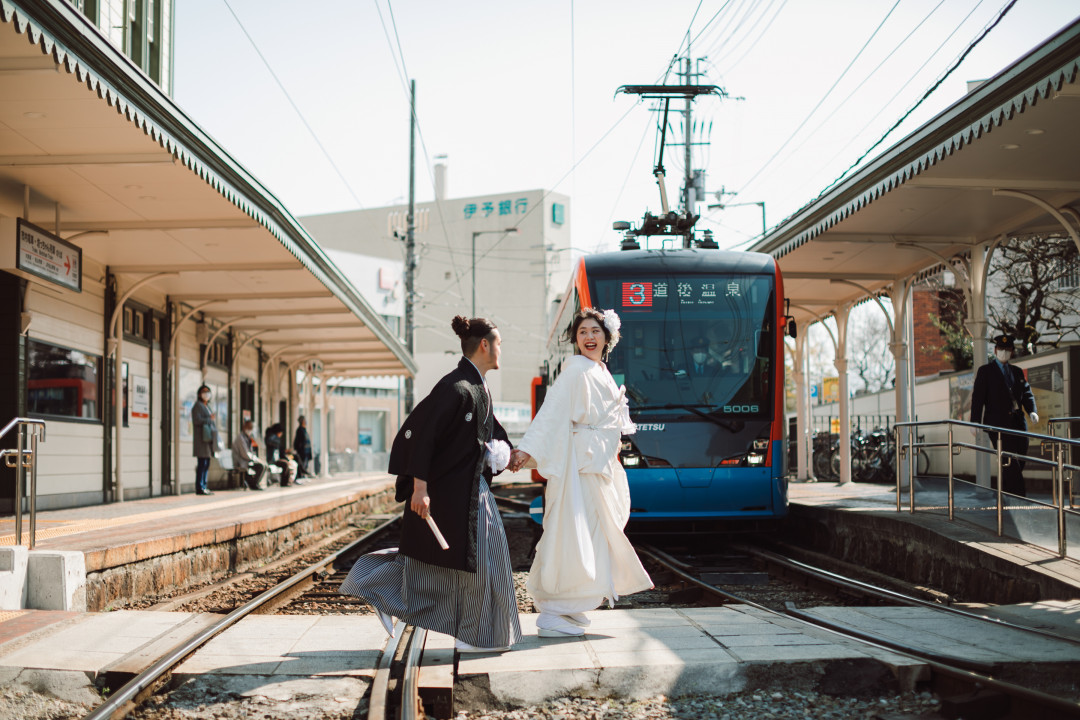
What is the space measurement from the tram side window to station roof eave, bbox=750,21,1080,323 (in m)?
9.80

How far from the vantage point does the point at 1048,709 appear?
4.14 m

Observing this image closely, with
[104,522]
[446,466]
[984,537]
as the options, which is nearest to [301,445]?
[104,522]

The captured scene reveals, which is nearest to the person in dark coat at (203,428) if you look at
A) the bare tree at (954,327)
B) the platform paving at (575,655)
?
the platform paving at (575,655)

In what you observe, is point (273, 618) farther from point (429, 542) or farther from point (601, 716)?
point (601, 716)

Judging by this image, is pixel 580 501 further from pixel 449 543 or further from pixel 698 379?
pixel 698 379

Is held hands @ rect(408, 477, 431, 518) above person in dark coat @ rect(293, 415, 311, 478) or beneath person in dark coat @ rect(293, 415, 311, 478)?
above

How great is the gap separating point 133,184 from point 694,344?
6.14 meters

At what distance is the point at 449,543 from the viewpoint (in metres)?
5.00

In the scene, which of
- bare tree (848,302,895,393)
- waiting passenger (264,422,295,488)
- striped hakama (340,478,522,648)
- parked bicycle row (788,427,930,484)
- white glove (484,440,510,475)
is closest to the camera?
striped hakama (340,478,522,648)

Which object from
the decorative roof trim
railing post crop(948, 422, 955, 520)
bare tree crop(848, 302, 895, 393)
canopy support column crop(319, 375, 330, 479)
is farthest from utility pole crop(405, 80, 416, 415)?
bare tree crop(848, 302, 895, 393)

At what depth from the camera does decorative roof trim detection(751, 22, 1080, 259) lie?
287 inches

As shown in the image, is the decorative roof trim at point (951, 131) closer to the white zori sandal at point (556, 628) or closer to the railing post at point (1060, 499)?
the railing post at point (1060, 499)

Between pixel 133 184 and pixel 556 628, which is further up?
pixel 133 184

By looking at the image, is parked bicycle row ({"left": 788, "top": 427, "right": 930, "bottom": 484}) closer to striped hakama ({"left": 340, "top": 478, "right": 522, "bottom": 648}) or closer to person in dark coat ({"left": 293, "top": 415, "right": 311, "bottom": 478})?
person in dark coat ({"left": 293, "top": 415, "right": 311, "bottom": 478})
